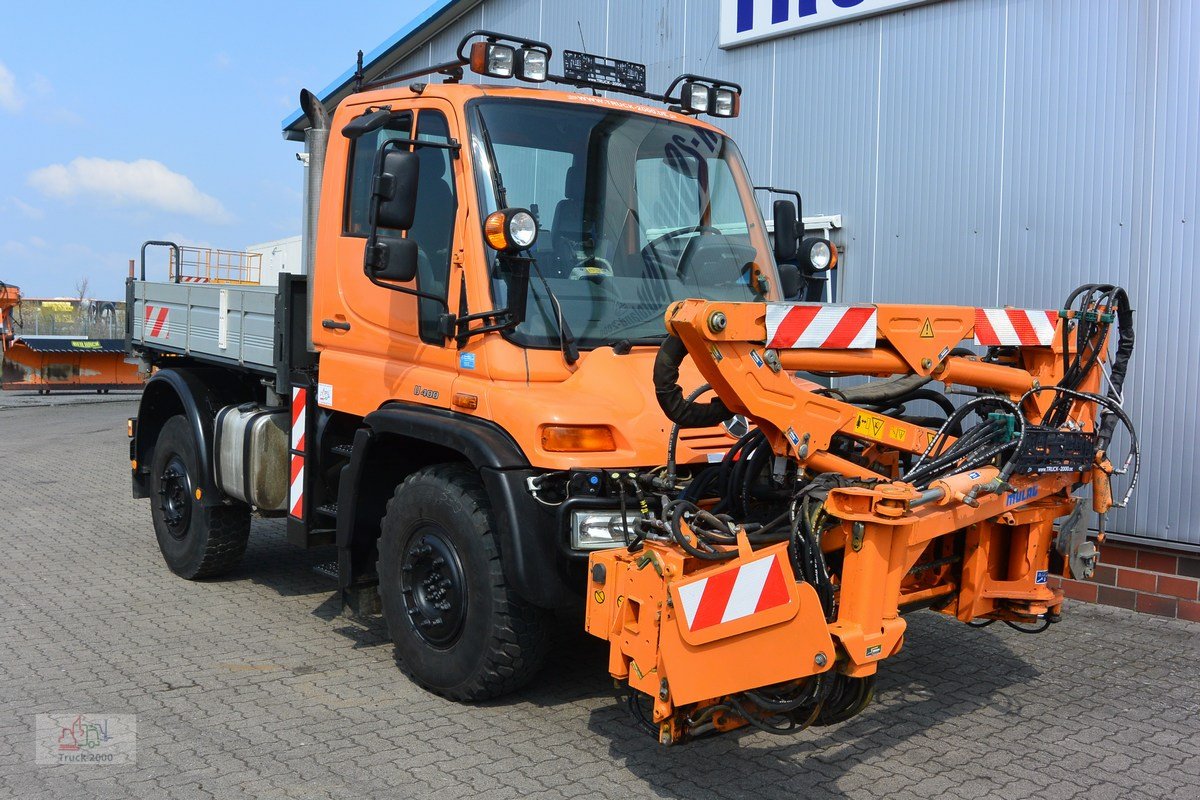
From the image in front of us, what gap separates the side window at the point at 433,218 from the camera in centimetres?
482

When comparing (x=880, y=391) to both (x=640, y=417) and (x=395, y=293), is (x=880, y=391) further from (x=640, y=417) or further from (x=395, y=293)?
(x=395, y=293)

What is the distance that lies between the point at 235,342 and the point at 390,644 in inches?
83.5

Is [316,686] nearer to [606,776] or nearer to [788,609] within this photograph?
[606,776]

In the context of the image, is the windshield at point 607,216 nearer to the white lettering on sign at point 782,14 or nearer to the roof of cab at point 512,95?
the roof of cab at point 512,95

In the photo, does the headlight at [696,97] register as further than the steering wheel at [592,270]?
Yes

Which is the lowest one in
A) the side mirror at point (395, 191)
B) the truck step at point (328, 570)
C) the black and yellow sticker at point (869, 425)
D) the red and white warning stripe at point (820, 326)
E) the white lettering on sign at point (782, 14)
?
the truck step at point (328, 570)

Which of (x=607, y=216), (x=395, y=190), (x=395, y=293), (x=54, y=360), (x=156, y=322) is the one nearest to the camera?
(x=395, y=190)

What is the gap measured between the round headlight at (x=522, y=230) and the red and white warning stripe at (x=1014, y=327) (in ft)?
5.68

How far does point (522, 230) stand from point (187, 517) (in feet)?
12.6

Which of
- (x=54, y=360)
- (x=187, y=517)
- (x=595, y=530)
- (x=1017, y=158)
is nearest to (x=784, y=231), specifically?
(x=595, y=530)

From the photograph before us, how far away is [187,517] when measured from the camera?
709cm

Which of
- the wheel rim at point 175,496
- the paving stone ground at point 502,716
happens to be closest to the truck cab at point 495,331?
the paving stone ground at point 502,716

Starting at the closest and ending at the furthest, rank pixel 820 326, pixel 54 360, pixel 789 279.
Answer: pixel 820 326 < pixel 789 279 < pixel 54 360

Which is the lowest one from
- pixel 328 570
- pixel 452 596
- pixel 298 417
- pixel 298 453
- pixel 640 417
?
pixel 328 570
